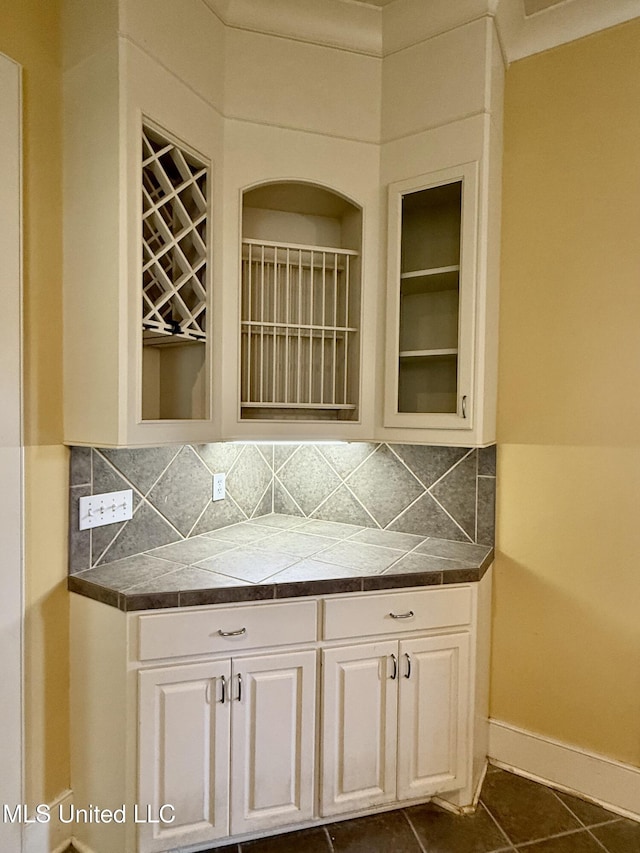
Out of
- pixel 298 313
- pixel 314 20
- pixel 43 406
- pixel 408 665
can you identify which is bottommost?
pixel 408 665

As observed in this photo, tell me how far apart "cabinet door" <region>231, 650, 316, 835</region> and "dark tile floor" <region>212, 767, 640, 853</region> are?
12cm

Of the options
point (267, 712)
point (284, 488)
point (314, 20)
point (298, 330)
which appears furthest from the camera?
point (284, 488)

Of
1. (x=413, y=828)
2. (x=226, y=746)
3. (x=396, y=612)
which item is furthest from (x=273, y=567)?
(x=413, y=828)

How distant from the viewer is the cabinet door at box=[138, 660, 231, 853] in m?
1.47

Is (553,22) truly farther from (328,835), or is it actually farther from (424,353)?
(328,835)

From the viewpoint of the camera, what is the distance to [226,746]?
1538 millimetres

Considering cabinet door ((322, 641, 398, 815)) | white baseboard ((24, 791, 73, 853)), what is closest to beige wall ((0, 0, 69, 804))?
white baseboard ((24, 791, 73, 853))

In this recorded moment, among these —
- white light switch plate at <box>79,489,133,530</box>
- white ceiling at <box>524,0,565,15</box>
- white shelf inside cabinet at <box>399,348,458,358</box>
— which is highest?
white ceiling at <box>524,0,565,15</box>

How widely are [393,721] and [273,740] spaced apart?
40 centimetres

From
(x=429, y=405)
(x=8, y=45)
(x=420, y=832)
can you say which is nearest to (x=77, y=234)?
(x=8, y=45)

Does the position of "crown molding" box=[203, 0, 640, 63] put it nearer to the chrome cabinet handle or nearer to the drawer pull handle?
the drawer pull handle

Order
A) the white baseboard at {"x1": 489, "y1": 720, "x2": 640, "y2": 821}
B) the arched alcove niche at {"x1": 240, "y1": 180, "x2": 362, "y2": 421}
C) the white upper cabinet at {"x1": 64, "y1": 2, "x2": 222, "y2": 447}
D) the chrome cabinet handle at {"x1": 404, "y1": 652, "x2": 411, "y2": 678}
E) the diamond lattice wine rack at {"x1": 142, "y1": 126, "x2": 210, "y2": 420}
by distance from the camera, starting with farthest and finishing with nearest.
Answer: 1. the arched alcove niche at {"x1": 240, "y1": 180, "x2": 362, "y2": 421}
2. the white baseboard at {"x1": 489, "y1": 720, "x2": 640, "y2": 821}
3. the chrome cabinet handle at {"x1": 404, "y1": 652, "x2": 411, "y2": 678}
4. the diamond lattice wine rack at {"x1": 142, "y1": 126, "x2": 210, "y2": 420}
5. the white upper cabinet at {"x1": 64, "y1": 2, "x2": 222, "y2": 447}

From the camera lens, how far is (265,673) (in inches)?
61.8

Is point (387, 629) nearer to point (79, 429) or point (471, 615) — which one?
point (471, 615)
